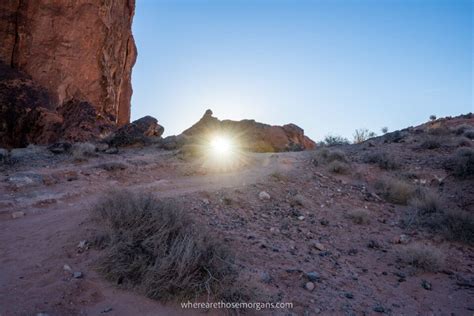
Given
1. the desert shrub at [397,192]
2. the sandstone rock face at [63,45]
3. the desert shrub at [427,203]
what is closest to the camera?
the desert shrub at [427,203]

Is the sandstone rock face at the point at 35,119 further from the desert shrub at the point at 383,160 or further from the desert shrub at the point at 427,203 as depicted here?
the desert shrub at the point at 427,203

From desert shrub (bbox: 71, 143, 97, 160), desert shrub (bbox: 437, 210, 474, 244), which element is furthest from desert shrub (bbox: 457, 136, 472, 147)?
desert shrub (bbox: 71, 143, 97, 160)

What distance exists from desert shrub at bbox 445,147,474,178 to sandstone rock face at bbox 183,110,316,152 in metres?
10.4

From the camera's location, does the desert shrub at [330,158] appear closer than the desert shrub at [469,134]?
Yes

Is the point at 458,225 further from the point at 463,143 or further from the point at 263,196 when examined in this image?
the point at 463,143

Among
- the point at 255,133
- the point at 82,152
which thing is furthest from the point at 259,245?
the point at 255,133

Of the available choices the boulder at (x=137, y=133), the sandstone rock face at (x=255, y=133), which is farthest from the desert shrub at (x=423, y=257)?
the sandstone rock face at (x=255, y=133)

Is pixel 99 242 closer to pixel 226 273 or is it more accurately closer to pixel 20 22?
pixel 226 273

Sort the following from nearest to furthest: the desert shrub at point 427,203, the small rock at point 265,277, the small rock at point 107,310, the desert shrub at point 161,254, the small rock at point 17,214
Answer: the small rock at point 107,310 → the desert shrub at point 161,254 → the small rock at point 265,277 → the small rock at point 17,214 → the desert shrub at point 427,203

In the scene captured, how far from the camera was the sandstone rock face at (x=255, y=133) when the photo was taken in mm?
20391

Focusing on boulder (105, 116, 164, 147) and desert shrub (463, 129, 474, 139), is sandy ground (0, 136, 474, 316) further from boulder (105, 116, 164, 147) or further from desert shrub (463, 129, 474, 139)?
desert shrub (463, 129, 474, 139)

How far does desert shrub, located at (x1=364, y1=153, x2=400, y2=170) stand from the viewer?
10602 mm

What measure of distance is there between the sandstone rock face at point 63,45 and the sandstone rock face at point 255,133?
625 cm

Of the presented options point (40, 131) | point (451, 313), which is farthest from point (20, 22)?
point (451, 313)
